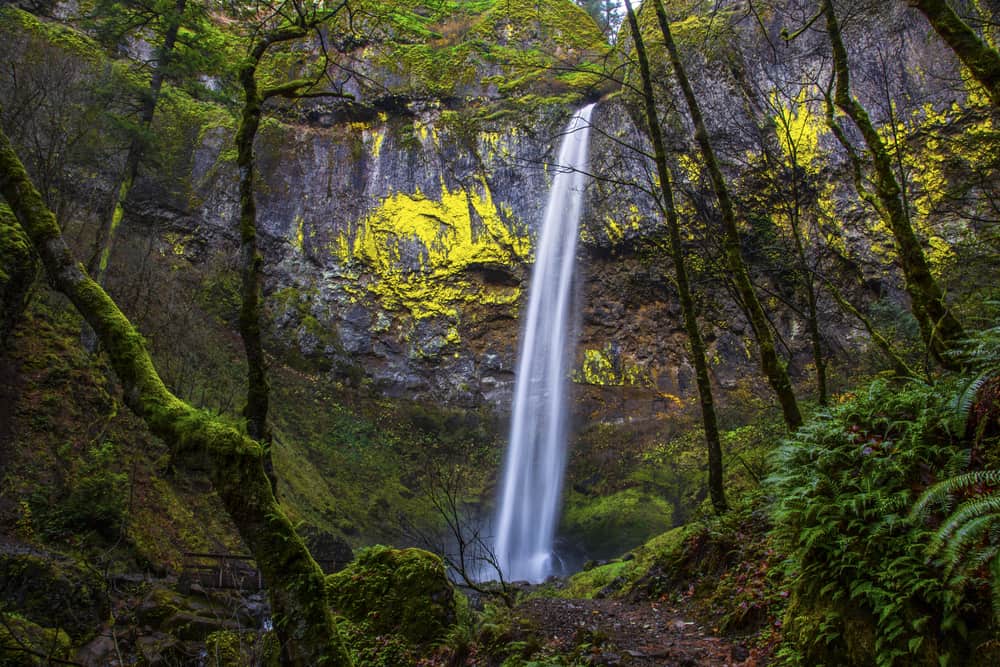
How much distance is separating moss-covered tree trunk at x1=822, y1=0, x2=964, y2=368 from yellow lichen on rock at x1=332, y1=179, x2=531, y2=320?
14060 millimetres

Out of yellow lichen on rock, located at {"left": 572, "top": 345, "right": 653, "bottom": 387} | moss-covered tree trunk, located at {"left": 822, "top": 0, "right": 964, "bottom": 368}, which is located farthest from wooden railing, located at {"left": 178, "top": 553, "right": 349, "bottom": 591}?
yellow lichen on rock, located at {"left": 572, "top": 345, "right": 653, "bottom": 387}

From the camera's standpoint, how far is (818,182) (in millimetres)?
15727

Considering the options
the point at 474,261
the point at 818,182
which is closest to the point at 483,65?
the point at 474,261

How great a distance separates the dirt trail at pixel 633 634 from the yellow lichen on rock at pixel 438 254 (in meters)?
14.0

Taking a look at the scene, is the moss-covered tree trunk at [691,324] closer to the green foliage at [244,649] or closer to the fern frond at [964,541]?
the fern frond at [964,541]

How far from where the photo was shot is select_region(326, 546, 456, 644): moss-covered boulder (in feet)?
16.4

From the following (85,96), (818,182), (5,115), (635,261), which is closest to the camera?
(5,115)

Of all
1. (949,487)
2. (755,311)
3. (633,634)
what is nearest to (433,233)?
(755,311)

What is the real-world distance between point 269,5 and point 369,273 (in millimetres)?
14604

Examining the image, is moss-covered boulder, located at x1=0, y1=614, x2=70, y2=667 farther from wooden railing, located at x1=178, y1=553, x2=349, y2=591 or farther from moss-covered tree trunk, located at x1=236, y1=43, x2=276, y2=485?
wooden railing, located at x1=178, y1=553, x2=349, y2=591

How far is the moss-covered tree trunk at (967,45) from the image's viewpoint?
307 centimetres

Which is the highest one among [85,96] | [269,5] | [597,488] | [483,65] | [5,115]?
[483,65]

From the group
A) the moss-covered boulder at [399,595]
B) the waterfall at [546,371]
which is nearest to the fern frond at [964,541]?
the moss-covered boulder at [399,595]

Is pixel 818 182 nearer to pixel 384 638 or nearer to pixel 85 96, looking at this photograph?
pixel 384 638
